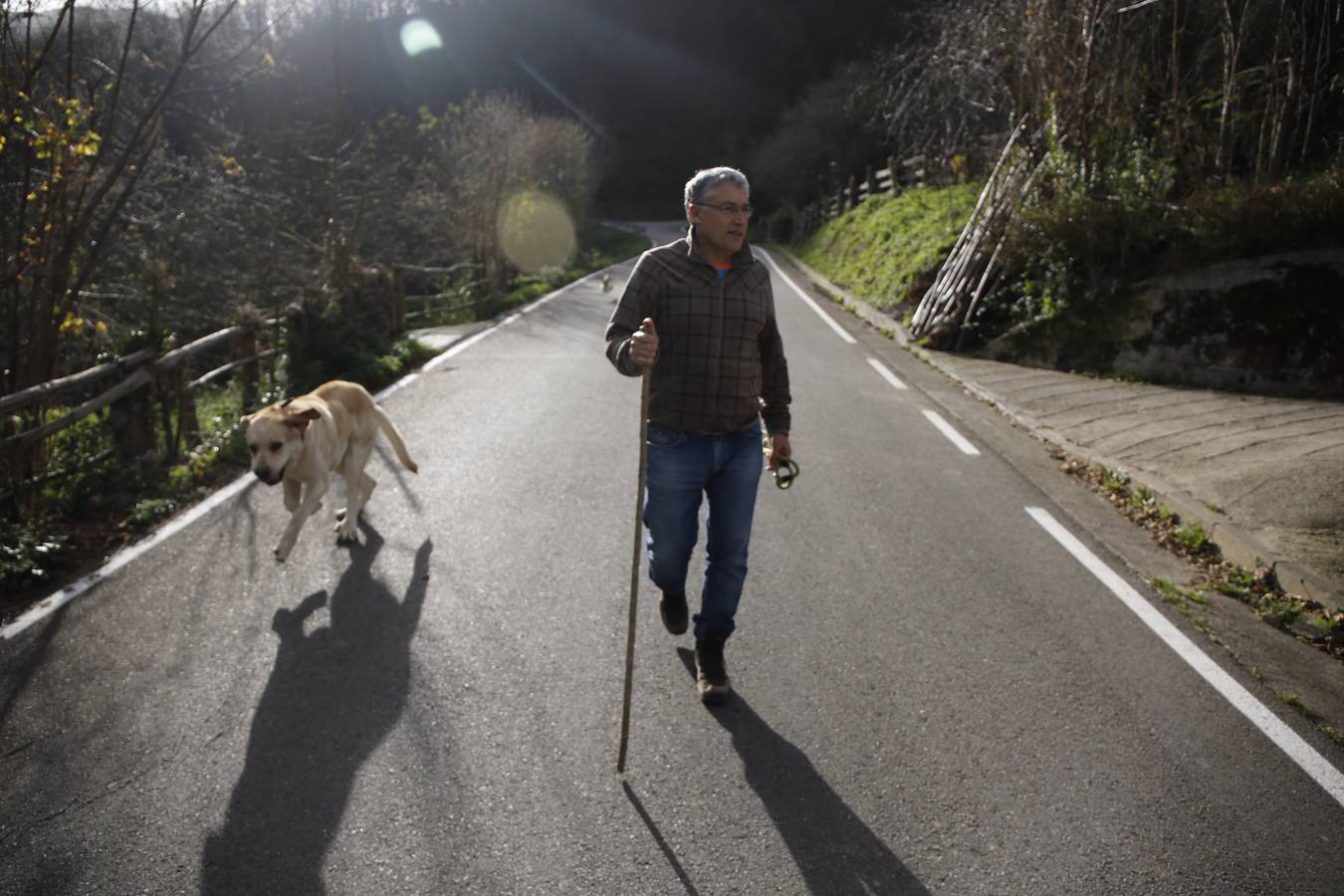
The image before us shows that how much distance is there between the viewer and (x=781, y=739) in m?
3.55

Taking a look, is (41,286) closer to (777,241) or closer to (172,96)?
(172,96)

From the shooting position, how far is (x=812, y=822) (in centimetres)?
307

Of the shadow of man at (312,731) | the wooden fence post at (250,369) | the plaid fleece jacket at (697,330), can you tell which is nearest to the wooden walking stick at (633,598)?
the plaid fleece jacket at (697,330)

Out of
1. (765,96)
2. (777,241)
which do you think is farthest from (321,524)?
(765,96)

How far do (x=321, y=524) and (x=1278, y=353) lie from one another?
32.3 feet

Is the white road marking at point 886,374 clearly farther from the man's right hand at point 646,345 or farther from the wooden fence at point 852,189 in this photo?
the wooden fence at point 852,189

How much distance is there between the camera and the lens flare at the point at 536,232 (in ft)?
81.5

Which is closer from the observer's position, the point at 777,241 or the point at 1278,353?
the point at 1278,353

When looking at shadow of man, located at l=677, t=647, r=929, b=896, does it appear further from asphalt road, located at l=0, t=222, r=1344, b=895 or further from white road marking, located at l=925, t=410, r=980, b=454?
white road marking, located at l=925, t=410, r=980, b=454

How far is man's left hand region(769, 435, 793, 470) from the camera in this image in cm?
400

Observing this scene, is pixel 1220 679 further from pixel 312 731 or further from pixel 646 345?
pixel 312 731

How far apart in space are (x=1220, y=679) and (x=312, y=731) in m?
3.96

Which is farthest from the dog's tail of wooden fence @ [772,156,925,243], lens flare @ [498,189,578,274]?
wooden fence @ [772,156,925,243]

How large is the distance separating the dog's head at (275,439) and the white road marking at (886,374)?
7.76 meters
